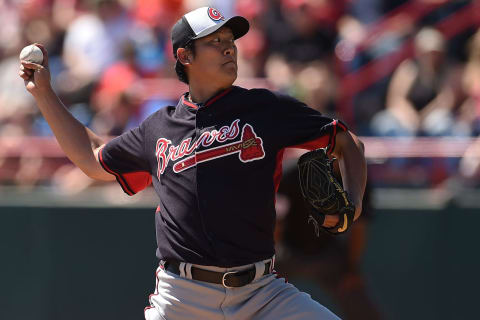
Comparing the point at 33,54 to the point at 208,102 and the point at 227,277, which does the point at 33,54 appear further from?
the point at 227,277

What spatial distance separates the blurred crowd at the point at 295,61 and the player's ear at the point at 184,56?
3549 mm

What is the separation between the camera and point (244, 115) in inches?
157

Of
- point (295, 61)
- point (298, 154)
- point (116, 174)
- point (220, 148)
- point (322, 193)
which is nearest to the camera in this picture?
point (322, 193)

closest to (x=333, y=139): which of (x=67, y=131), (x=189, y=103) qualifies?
(x=189, y=103)

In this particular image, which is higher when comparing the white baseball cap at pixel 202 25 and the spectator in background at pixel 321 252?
the white baseball cap at pixel 202 25

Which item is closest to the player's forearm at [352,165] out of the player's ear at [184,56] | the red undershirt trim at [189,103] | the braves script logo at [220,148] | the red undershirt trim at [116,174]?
the braves script logo at [220,148]

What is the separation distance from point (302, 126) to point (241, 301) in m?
0.82

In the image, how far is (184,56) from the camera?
420 cm

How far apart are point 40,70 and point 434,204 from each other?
396 centimetres

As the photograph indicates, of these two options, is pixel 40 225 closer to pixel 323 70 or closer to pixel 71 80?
pixel 71 80

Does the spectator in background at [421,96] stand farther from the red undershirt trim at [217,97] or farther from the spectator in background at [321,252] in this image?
the red undershirt trim at [217,97]

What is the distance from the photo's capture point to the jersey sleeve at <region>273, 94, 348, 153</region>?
396 centimetres

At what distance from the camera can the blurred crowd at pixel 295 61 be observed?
7.88 meters

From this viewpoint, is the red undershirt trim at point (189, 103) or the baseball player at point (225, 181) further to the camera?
the red undershirt trim at point (189, 103)
